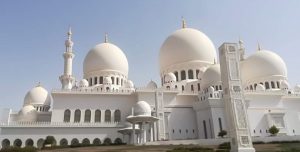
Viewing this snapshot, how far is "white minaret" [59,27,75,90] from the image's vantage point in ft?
120

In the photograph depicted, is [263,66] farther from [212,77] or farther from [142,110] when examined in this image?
[142,110]

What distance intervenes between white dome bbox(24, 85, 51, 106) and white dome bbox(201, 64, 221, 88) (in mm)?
24198

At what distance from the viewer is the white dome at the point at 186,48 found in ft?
136

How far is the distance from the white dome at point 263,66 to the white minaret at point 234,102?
2888 centimetres

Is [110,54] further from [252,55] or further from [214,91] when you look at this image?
[252,55]

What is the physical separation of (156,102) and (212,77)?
8.85 metres

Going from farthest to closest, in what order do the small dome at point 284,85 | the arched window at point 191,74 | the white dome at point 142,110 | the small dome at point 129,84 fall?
the arched window at point 191,74 → the small dome at point 284,85 → the small dome at point 129,84 → the white dome at point 142,110

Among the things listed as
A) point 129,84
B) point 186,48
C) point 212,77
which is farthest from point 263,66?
point 129,84

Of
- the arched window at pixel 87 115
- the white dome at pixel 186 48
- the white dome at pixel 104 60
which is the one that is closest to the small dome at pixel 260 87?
the white dome at pixel 186 48

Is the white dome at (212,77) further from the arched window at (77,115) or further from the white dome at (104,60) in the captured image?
the arched window at (77,115)

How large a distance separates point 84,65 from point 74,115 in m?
11.9

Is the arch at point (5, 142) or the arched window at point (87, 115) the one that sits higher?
the arched window at point (87, 115)

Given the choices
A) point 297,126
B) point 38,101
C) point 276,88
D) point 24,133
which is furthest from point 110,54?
point 297,126

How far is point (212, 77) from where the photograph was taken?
114ft
